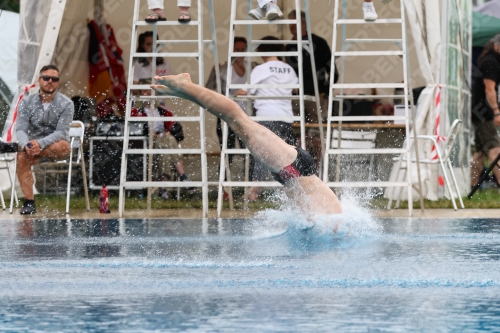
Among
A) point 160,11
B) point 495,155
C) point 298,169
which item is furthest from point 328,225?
point 495,155

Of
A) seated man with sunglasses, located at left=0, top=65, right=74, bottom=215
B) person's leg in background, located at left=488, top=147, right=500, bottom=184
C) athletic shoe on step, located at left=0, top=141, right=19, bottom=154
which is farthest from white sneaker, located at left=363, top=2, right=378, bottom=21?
athletic shoe on step, located at left=0, top=141, right=19, bottom=154

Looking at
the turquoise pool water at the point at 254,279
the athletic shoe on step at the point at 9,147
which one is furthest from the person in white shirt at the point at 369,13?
the athletic shoe on step at the point at 9,147

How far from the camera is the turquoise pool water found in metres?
3.35

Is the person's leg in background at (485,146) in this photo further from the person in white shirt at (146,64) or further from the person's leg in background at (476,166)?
the person in white shirt at (146,64)

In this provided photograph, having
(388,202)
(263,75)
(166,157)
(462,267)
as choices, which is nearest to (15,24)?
(166,157)

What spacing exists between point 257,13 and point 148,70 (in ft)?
12.2

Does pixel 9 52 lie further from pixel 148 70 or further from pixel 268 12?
pixel 268 12

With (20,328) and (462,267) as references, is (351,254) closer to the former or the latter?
(462,267)

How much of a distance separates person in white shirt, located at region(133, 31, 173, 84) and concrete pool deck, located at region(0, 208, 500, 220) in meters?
2.68

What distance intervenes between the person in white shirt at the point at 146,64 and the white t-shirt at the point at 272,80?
1875 mm

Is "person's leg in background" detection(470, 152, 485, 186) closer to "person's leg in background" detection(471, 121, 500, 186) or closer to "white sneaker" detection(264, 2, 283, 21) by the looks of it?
"person's leg in background" detection(471, 121, 500, 186)

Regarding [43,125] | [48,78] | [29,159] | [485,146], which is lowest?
[29,159]

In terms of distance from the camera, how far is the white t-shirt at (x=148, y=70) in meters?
A: 12.2

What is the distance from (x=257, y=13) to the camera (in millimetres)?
9000
